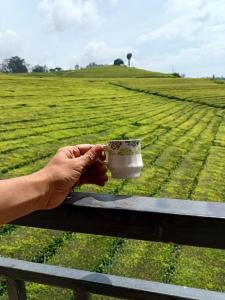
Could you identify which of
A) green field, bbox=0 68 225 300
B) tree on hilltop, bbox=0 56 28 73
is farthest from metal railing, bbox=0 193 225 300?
tree on hilltop, bbox=0 56 28 73

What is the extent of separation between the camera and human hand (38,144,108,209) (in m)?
1.28

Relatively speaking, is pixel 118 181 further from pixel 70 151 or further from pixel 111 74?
pixel 111 74

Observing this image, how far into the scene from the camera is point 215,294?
4.21 feet

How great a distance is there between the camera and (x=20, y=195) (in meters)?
1.20

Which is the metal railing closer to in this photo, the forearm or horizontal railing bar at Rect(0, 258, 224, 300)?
horizontal railing bar at Rect(0, 258, 224, 300)

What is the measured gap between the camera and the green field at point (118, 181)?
4168 millimetres

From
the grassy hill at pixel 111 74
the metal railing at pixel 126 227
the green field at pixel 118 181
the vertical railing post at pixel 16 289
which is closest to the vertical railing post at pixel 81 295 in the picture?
the metal railing at pixel 126 227

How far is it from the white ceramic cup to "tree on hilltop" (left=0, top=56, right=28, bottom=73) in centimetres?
10010

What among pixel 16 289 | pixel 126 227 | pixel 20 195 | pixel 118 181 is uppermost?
pixel 20 195

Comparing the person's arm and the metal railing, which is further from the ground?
the person's arm

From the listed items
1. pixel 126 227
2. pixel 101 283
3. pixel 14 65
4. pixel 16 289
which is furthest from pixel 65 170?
pixel 14 65

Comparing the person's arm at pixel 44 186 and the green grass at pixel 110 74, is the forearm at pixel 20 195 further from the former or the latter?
the green grass at pixel 110 74

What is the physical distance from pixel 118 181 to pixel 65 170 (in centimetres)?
528

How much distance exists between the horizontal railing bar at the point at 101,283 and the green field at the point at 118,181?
1.79 metres
